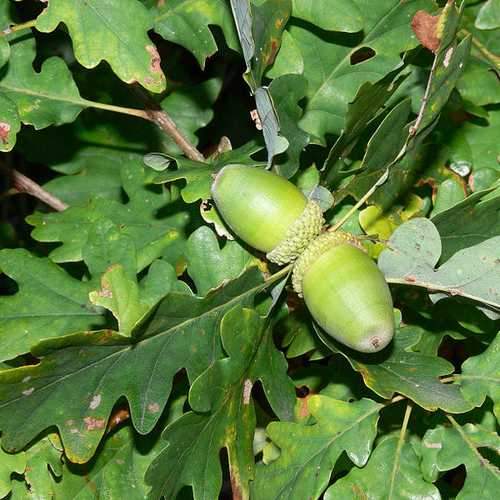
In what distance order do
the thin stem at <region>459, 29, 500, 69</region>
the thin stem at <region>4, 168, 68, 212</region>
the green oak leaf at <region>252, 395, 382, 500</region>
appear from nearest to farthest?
the green oak leaf at <region>252, 395, 382, 500</region> < the thin stem at <region>459, 29, 500, 69</region> < the thin stem at <region>4, 168, 68, 212</region>

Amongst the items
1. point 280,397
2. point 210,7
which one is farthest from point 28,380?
point 210,7

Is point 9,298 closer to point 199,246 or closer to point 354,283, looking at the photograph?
point 199,246

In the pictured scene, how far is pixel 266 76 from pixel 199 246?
37 cm

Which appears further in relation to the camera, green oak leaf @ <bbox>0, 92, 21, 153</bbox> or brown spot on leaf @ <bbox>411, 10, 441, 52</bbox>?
green oak leaf @ <bbox>0, 92, 21, 153</bbox>

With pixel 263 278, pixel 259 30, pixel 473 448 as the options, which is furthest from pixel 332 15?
pixel 473 448

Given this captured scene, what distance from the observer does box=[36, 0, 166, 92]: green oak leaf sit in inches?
76.6

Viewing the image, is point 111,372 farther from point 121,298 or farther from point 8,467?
point 8,467

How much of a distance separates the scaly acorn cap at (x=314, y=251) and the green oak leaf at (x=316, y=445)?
26 cm

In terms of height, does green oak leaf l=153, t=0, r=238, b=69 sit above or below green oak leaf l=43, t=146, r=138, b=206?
above

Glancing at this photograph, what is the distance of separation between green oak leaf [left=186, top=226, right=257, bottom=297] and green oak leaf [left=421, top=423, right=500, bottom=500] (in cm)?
50

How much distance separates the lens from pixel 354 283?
1.74 m

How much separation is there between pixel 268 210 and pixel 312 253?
12 centimetres

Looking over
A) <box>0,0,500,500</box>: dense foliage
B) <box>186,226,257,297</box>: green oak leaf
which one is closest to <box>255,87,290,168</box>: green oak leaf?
<box>0,0,500,500</box>: dense foliage

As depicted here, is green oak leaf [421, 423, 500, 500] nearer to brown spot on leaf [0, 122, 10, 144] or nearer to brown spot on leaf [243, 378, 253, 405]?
brown spot on leaf [243, 378, 253, 405]
